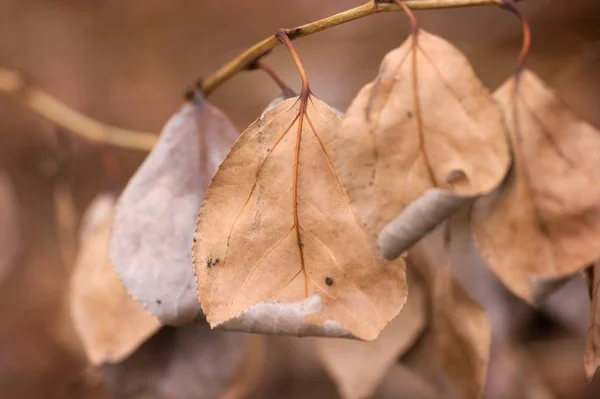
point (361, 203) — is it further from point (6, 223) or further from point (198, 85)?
point (6, 223)

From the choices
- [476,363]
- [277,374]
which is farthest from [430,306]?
[277,374]

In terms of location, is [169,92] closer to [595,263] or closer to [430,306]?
[430,306]

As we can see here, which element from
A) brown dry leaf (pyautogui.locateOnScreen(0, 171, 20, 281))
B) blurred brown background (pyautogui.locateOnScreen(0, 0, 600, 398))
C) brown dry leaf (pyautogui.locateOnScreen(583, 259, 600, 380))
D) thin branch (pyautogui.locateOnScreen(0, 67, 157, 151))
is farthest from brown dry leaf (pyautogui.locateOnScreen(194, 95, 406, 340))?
blurred brown background (pyautogui.locateOnScreen(0, 0, 600, 398))

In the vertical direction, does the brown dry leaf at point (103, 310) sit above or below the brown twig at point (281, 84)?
below

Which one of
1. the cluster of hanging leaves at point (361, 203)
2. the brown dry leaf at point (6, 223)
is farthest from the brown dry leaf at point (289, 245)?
the brown dry leaf at point (6, 223)

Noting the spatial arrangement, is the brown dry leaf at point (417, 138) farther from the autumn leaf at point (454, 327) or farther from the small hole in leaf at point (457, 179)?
the autumn leaf at point (454, 327)

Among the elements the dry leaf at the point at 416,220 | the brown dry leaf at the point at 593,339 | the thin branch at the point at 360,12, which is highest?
the thin branch at the point at 360,12

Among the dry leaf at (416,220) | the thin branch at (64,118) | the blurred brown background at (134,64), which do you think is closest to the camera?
the dry leaf at (416,220)

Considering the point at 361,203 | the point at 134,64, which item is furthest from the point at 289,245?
the point at 134,64
